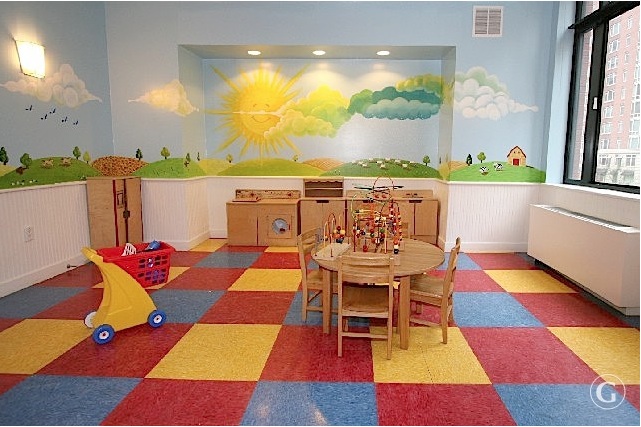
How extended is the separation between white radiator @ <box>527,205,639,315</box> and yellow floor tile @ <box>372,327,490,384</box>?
1777 mm

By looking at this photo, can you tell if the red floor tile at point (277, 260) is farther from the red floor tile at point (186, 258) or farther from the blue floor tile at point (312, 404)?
the blue floor tile at point (312, 404)

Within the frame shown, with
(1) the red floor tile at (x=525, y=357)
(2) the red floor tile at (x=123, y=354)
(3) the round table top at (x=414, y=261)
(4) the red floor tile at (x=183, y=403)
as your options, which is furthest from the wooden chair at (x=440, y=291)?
(2) the red floor tile at (x=123, y=354)

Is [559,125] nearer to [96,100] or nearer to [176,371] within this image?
[176,371]

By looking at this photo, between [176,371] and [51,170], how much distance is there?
3.73m

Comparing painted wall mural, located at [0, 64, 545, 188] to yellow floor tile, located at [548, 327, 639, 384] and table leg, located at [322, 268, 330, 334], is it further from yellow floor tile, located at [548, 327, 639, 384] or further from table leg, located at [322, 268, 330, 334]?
table leg, located at [322, 268, 330, 334]

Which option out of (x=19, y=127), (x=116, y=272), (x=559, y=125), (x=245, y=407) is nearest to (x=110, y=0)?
(x=19, y=127)

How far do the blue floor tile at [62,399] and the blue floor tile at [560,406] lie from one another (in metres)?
2.56

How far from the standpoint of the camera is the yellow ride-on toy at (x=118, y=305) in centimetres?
359

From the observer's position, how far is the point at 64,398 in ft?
9.02

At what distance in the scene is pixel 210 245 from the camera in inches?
283

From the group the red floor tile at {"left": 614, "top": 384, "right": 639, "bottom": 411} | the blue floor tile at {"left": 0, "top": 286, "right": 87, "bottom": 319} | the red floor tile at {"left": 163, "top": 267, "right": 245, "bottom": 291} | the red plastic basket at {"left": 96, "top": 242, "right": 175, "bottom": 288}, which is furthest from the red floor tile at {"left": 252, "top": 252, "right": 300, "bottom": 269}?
the red floor tile at {"left": 614, "top": 384, "right": 639, "bottom": 411}

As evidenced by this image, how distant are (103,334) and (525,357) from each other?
11.3ft

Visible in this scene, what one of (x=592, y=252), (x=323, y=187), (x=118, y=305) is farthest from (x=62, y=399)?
(x=323, y=187)

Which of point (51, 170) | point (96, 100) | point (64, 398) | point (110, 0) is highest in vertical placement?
point (110, 0)
